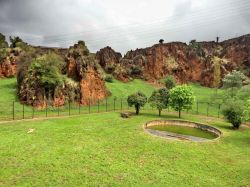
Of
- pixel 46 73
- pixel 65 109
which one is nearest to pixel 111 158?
pixel 65 109

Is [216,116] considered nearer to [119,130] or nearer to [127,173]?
[119,130]

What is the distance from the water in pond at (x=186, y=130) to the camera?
1738 inches

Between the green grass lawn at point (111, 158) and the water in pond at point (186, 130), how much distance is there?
9.92 feet

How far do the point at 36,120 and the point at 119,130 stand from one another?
44.1ft

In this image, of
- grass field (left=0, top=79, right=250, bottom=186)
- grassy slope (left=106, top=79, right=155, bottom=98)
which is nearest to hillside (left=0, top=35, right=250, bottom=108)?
grassy slope (left=106, top=79, right=155, bottom=98)

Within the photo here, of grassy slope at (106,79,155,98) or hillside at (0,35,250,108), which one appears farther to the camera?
grassy slope at (106,79,155,98)

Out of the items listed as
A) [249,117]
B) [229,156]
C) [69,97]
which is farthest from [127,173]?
[69,97]

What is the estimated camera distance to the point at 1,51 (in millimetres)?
79312

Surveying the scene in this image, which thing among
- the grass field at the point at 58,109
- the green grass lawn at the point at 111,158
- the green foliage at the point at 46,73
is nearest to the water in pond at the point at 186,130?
the green grass lawn at the point at 111,158

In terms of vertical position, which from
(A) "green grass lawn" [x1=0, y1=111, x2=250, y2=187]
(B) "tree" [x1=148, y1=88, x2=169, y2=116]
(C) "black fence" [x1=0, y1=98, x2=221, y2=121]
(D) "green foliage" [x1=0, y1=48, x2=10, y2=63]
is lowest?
(A) "green grass lawn" [x1=0, y1=111, x2=250, y2=187]

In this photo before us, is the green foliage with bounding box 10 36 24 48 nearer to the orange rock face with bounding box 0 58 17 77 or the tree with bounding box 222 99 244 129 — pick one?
the orange rock face with bounding box 0 58 17 77

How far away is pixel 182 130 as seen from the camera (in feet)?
154

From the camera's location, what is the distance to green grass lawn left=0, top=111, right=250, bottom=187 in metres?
25.4

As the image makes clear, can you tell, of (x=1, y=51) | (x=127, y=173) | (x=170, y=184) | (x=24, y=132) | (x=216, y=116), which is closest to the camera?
(x=170, y=184)
